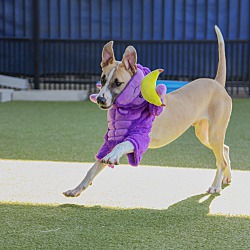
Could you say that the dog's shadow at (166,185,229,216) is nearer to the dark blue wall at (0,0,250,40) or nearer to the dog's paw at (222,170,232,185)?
the dog's paw at (222,170,232,185)

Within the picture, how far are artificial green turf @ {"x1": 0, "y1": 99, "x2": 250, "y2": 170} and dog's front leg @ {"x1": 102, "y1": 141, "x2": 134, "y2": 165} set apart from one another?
1304mm

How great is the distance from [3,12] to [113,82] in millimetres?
6969

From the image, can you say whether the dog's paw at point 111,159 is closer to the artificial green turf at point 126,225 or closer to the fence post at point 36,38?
the artificial green turf at point 126,225

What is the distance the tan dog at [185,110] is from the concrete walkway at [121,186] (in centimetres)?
17

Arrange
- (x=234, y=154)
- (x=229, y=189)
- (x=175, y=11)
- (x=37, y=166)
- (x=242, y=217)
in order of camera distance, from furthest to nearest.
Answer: (x=175, y=11), (x=234, y=154), (x=37, y=166), (x=229, y=189), (x=242, y=217)

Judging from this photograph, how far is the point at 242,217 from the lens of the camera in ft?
9.84

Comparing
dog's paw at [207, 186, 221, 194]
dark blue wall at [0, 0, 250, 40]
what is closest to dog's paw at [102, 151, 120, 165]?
dog's paw at [207, 186, 221, 194]

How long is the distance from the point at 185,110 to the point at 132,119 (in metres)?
0.50

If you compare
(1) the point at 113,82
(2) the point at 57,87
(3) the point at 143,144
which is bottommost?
(2) the point at 57,87

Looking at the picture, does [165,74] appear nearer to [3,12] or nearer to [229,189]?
[3,12]

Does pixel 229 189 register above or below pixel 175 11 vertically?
below

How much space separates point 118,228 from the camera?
2805 millimetres

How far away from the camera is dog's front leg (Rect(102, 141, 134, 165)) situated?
292cm

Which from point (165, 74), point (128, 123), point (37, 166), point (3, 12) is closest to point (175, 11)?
point (165, 74)
